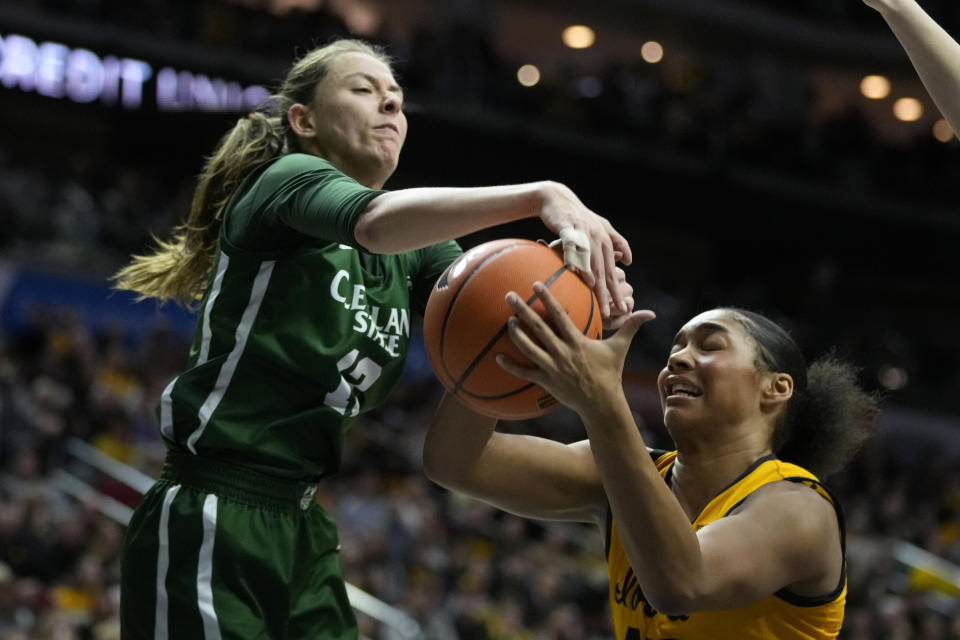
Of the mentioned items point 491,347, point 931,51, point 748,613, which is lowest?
point 748,613

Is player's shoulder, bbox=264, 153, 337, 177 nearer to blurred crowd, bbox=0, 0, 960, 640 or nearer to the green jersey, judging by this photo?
the green jersey

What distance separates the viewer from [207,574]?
2.66 m

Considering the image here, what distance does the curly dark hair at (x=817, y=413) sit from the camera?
295 centimetres

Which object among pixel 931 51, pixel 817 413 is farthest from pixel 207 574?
pixel 931 51

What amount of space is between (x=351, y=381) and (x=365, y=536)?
6192mm

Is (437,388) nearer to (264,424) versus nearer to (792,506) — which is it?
(264,424)

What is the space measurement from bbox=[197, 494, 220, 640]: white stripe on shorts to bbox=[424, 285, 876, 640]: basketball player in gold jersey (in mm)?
628

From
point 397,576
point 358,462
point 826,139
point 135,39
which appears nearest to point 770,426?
point 397,576

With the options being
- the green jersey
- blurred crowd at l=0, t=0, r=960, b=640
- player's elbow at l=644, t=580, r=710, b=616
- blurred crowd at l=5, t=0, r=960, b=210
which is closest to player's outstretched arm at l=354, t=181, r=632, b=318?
the green jersey

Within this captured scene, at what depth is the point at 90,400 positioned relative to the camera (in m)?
8.98

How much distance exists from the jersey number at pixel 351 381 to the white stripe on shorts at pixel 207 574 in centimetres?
35

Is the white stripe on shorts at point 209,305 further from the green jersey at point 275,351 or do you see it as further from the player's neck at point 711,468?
the player's neck at point 711,468

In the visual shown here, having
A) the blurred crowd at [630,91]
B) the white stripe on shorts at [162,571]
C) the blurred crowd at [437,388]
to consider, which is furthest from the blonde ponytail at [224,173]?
the blurred crowd at [630,91]

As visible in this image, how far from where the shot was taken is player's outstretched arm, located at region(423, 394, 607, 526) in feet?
9.97
